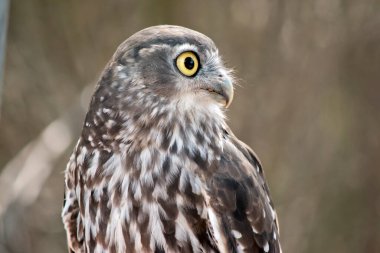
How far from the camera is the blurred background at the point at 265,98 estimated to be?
29.8 ft

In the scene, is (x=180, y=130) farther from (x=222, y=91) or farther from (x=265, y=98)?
(x=265, y=98)

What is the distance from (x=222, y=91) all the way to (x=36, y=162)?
4234 millimetres

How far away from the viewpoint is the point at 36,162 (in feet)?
26.4

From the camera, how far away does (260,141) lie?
9.47m

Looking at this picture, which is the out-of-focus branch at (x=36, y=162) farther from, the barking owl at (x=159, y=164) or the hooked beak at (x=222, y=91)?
the hooked beak at (x=222, y=91)

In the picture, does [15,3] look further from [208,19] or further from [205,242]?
[205,242]

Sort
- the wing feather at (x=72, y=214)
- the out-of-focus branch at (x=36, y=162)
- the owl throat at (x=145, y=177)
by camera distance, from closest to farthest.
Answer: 1. the owl throat at (x=145, y=177)
2. the wing feather at (x=72, y=214)
3. the out-of-focus branch at (x=36, y=162)

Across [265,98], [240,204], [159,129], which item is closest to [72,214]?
[159,129]

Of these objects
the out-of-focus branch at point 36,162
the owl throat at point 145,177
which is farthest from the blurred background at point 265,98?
the owl throat at point 145,177

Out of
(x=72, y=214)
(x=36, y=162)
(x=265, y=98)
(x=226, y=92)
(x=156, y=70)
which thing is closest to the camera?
(x=156, y=70)

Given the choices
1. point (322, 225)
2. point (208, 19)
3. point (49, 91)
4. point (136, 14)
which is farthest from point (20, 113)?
point (322, 225)

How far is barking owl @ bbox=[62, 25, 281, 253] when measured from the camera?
400 centimetres

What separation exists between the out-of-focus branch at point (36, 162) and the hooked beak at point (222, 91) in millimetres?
4163

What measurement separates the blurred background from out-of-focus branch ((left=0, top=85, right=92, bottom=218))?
17 millimetres
